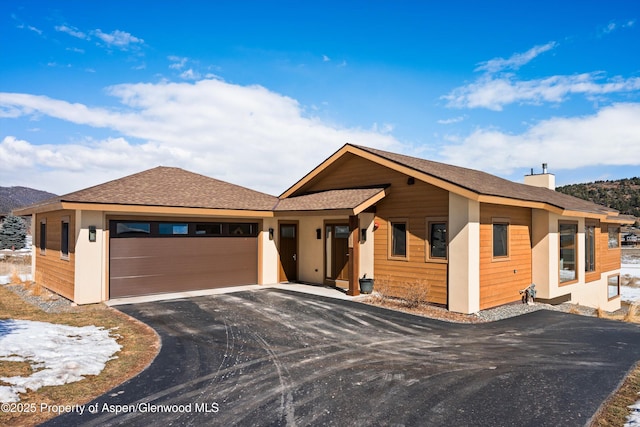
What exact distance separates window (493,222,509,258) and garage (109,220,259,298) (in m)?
8.85

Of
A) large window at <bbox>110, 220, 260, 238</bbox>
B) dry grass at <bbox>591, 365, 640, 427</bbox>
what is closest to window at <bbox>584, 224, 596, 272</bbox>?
dry grass at <bbox>591, 365, 640, 427</bbox>

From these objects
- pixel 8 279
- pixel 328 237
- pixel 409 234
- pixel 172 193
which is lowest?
pixel 8 279

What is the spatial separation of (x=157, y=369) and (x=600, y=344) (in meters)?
9.01

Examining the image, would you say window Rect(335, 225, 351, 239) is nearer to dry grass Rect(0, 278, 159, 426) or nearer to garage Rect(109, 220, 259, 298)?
garage Rect(109, 220, 259, 298)

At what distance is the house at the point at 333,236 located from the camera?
11633mm

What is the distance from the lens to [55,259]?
46.2 feet

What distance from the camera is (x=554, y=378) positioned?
6.17 metres

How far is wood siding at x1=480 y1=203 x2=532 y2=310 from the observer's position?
11547mm

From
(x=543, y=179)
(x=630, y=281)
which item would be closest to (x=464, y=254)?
(x=543, y=179)

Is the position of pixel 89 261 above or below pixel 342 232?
below

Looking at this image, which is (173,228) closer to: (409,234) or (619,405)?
(409,234)

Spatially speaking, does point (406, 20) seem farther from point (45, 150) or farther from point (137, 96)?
point (45, 150)

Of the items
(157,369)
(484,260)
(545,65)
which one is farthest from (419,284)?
(545,65)

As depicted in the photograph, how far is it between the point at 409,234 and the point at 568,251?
701 centimetres
